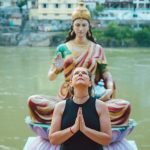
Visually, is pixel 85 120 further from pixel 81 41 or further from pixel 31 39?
pixel 31 39

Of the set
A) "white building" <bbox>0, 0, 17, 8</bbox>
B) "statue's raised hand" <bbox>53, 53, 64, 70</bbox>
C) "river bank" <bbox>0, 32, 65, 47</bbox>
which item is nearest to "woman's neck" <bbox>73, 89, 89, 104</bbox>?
"statue's raised hand" <bbox>53, 53, 64, 70</bbox>

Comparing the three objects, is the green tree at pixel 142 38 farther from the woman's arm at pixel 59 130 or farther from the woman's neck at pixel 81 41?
the woman's arm at pixel 59 130

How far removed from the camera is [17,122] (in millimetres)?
5547

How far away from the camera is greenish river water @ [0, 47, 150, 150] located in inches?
196

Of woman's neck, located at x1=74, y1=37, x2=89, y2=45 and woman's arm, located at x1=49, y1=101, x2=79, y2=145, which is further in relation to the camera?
woman's neck, located at x1=74, y1=37, x2=89, y2=45

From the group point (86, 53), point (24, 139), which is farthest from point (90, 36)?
point (24, 139)

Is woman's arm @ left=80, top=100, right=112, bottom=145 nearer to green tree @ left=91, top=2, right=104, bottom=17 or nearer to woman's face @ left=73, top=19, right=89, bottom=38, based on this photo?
woman's face @ left=73, top=19, right=89, bottom=38

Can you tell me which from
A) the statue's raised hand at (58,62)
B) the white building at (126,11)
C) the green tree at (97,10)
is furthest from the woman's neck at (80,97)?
the white building at (126,11)

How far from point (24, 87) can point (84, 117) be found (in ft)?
22.2

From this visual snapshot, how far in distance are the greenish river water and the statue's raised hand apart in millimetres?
1816

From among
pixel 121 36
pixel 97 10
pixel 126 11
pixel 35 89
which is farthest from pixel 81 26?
pixel 126 11

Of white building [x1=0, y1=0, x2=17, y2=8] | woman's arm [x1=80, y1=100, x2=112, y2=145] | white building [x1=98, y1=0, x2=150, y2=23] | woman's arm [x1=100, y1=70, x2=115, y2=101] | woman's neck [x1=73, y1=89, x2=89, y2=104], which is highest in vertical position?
woman's neck [x1=73, y1=89, x2=89, y2=104]

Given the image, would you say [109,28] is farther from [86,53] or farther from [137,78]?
[86,53]

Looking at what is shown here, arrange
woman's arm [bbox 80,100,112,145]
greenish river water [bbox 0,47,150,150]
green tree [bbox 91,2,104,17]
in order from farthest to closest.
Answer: green tree [bbox 91,2,104,17], greenish river water [bbox 0,47,150,150], woman's arm [bbox 80,100,112,145]
